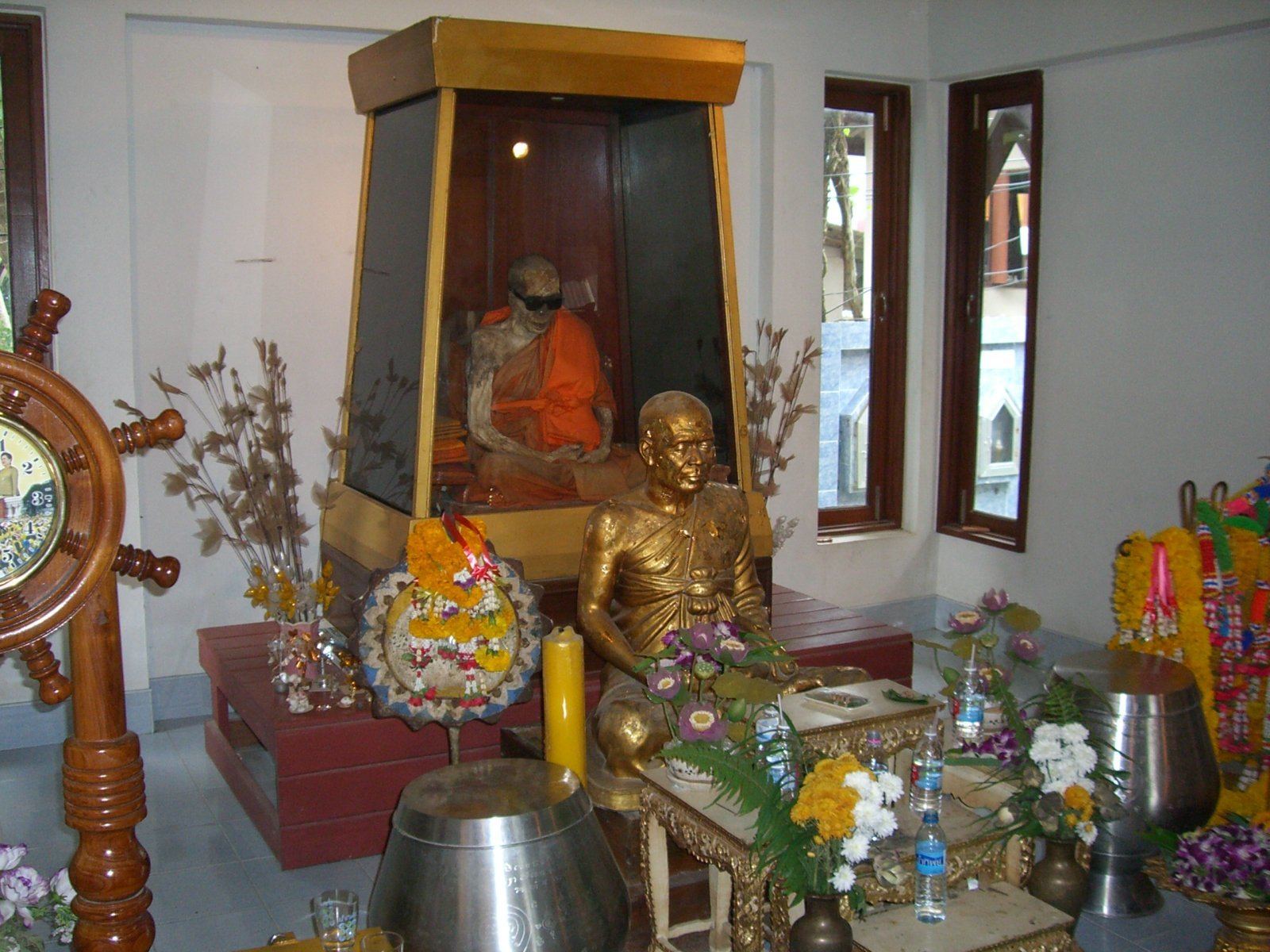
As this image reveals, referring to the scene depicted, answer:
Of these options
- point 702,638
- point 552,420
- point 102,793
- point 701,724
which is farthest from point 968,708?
Result: point 102,793

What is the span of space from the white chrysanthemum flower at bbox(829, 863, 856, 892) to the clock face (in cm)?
158

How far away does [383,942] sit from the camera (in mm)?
2158

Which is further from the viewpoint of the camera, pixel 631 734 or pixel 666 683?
pixel 631 734

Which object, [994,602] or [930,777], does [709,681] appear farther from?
[994,602]

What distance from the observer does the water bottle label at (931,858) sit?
263 cm

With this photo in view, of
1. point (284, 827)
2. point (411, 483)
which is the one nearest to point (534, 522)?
point (411, 483)

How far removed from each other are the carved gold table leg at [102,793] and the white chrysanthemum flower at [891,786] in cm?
145

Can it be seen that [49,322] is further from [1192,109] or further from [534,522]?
A: [1192,109]

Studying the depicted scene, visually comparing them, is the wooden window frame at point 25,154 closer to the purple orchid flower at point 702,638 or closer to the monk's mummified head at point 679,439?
the monk's mummified head at point 679,439

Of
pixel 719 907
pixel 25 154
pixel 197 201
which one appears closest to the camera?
pixel 719 907

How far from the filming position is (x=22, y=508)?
7.23 ft

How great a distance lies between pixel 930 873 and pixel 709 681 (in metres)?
0.88

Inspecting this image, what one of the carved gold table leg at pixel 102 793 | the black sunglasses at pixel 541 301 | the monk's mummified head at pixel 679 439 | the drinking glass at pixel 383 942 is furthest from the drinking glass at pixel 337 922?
the black sunglasses at pixel 541 301

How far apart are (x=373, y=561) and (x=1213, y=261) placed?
11.0ft
